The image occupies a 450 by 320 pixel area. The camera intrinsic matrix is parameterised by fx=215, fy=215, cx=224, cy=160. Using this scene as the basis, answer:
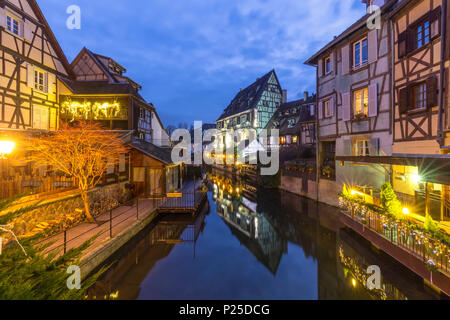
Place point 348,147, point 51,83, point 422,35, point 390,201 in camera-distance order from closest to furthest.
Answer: point 390,201 < point 422,35 < point 348,147 < point 51,83

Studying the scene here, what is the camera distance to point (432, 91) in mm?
9125

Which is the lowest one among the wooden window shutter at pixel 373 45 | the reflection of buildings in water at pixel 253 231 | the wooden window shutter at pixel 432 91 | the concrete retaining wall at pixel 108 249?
the reflection of buildings in water at pixel 253 231

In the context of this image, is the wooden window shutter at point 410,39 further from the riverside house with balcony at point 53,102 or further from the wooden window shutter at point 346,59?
the riverside house with balcony at point 53,102

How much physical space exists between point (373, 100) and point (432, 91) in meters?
3.26

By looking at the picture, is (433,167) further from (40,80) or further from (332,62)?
(40,80)

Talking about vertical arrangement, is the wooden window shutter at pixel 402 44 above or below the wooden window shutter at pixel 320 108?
above

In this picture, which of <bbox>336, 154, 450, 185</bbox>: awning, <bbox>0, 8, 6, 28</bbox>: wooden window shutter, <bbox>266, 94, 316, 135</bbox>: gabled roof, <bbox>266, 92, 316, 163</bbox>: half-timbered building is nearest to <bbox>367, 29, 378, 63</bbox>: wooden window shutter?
<bbox>336, 154, 450, 185</bbox>: awning

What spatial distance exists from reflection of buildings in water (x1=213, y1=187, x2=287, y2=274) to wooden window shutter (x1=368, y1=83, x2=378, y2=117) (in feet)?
28.8

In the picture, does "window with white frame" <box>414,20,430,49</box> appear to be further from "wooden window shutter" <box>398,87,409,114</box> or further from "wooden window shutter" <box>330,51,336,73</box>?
"wooden window shutter" <box>330,51,336,73</box>

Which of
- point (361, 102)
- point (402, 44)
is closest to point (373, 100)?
point (361, 102)

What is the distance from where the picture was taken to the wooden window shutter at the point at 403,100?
34.3ft

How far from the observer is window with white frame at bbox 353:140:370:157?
13.2 metres

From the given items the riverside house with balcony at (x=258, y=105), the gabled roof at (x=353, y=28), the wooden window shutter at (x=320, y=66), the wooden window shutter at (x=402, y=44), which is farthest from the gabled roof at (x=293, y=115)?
the wooden window shutter at (x=402, y=44)

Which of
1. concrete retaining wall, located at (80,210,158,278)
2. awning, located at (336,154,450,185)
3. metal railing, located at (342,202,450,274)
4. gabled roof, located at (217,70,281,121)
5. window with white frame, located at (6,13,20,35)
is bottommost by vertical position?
concrete retaining wall, located at (80,210,158,278)
